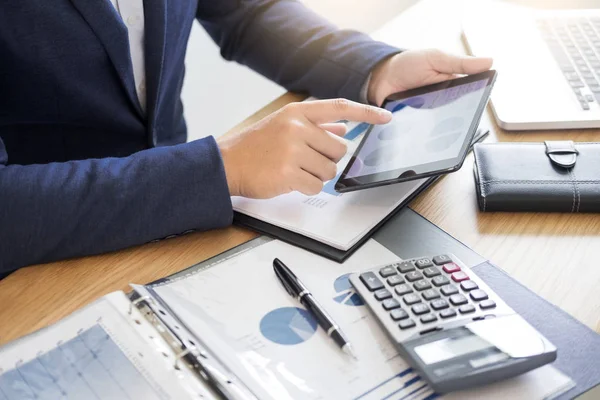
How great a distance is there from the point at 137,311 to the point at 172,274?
7 cm

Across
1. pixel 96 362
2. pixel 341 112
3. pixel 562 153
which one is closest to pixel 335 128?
pixel 341 112

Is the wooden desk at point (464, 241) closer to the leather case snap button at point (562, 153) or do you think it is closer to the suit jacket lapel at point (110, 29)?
the leather case snap button at point (562, 153)

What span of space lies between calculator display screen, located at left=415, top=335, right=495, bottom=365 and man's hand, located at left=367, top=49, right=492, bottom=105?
1.19ft

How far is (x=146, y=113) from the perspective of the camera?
792mm

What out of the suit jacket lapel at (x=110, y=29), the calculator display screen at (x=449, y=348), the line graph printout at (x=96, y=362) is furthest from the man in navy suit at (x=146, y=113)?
the calculator display screen at (x=449, y=348)

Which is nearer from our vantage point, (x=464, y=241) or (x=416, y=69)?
(x=464, y=241)

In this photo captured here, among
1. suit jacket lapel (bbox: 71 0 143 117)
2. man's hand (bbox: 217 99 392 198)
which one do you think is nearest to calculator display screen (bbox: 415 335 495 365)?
man's hand (bbox: 217 99 392 198)

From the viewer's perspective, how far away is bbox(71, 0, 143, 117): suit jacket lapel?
2.18 ft

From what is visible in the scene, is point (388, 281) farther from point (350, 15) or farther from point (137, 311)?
point (350, 15)

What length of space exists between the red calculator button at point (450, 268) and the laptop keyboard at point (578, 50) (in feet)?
1.11

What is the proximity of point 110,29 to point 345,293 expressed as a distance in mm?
396

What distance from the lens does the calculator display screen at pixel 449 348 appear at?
444 millimetres

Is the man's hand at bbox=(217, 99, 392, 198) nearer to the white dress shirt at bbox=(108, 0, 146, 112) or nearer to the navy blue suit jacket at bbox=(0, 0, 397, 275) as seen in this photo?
the navy blue suit jacket at bbox=(0, 0, 397, 275)

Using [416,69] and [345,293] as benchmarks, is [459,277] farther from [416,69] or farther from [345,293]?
[416,69]
